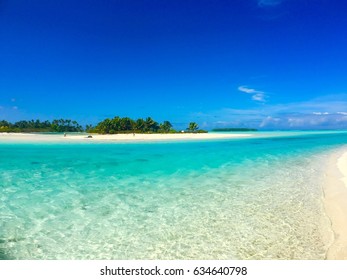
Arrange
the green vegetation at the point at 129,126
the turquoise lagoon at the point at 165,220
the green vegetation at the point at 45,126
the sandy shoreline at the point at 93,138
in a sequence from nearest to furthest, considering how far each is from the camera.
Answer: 1. the turquoise lagoon at the point at 165,220
2. the sandy shoreline at the point at 93,138
3. the green vegetation at the point at 129,126
4. the green vegetation at the point at 45,126

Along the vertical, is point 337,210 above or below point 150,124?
below

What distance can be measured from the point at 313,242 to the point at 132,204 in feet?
12.3

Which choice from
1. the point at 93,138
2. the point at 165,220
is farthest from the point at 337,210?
the point at 93,138

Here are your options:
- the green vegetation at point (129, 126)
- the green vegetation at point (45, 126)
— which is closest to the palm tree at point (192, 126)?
the green vegetation at point (129, 126)

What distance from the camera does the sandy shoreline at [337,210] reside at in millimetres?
3764

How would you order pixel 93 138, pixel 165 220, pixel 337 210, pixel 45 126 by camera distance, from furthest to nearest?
pixel 45 126 < pixel 93 138 < pixel 337 210 < pixel 165 220

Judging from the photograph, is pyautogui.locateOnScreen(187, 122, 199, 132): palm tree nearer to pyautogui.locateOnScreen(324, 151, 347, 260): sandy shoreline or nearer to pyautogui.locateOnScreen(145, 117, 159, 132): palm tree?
pyautogui.locateOnScreen(145, 117, 159, 132): palm tree

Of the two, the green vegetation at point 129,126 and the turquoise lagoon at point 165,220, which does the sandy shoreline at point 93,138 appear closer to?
the green vegetation at point 129,126

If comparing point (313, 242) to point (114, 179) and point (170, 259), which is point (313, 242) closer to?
point (170, 259)

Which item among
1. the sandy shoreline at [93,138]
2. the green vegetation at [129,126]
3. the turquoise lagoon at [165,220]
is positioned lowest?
the turquoise lagoon at [165,220]

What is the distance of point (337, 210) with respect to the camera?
5.52 metres

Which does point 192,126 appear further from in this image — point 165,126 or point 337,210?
point 337,210

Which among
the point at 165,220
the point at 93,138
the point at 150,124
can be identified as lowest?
the point at 165,220

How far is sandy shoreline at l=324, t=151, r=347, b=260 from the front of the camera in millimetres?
3764
